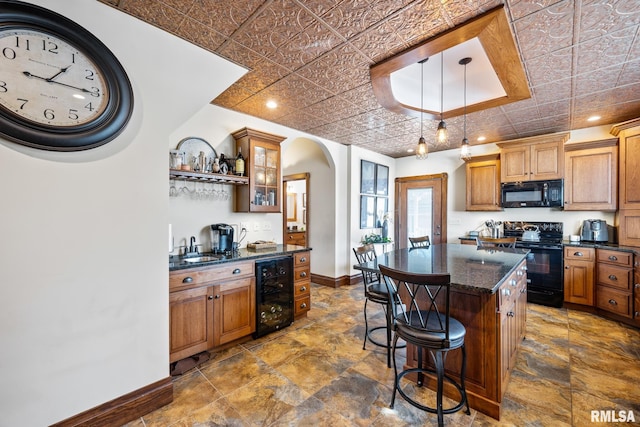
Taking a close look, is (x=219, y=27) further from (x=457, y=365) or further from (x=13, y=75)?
(x=457, y=365)

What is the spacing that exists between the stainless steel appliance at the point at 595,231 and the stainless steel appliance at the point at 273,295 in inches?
172

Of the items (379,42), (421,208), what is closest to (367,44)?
(379,42)

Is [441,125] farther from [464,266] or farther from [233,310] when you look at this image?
[233,310]

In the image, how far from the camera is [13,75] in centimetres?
139

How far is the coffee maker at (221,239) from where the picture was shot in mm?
2971

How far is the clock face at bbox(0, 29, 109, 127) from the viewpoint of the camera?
138cm

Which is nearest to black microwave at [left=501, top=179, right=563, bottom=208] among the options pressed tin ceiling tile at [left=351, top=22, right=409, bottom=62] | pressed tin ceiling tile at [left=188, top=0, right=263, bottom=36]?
pressed tin ceiling tile at [left=351, top=22, right=409, bottom=62]

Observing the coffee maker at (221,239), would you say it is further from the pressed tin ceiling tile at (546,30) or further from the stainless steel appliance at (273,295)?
the pressed tin ceiling tile at (546,30)


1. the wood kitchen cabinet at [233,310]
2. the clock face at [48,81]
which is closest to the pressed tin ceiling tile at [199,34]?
the clock face at [48,81]

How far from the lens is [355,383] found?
2104 millimetres

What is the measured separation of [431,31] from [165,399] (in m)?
3.28

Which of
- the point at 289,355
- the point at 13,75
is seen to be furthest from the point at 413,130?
the point at 13,75

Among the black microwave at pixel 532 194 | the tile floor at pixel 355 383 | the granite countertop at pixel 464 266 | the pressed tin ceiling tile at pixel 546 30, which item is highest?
the pressed tin ceiling tile at pixel 546 30

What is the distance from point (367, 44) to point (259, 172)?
1853 millimetres
